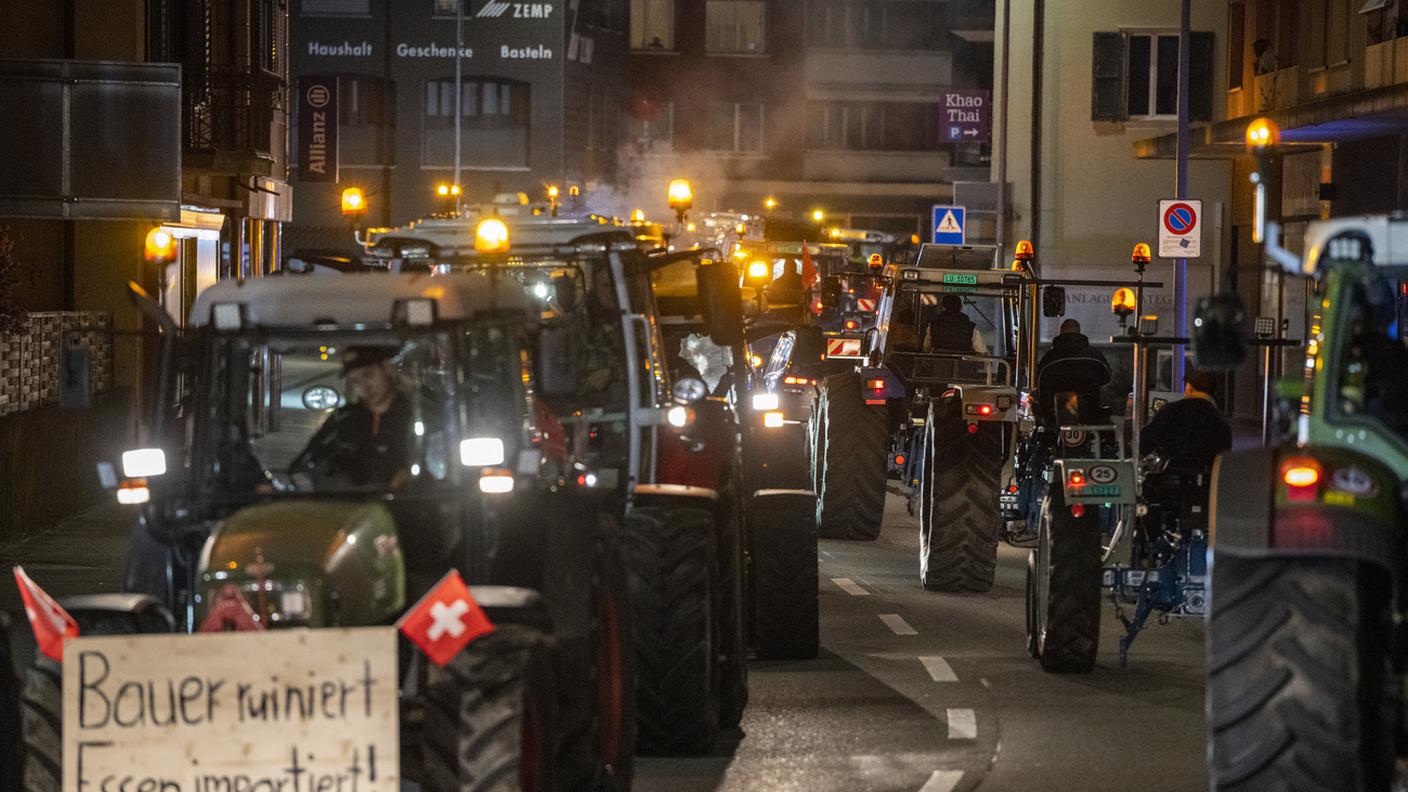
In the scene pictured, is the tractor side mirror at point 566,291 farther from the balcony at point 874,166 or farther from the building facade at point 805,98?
the balcony at point 874,166

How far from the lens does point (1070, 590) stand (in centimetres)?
1293

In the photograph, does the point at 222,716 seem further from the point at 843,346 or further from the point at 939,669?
the point at 843,346

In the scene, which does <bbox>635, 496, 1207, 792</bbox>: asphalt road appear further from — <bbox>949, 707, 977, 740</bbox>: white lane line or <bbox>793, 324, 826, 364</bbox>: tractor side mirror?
<bbox>793, 324, 826, 364</bbox>: tractor side mirror

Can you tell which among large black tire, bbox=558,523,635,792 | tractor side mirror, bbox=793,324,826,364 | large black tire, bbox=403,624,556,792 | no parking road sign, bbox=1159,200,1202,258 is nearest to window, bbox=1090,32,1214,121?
no parking road sign, bbox=1159,200,1202,258

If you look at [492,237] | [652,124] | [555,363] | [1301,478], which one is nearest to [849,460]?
[492,237]

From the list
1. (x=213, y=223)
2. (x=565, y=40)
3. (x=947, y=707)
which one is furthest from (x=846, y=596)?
(x=565, y=40)

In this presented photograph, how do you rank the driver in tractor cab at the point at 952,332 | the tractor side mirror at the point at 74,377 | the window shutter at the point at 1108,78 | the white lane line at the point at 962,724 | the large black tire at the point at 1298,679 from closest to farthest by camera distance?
the large black tire at the point at 1298,679
the tractor side mirror at the point at 74,377
the white lane line at the point at 962,724
the driver in tractor cab at the point at 952,332
the window shutter at the point at 1108,78

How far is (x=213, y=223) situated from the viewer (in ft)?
116

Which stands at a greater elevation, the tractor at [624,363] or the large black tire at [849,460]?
the tractor at [624,363]

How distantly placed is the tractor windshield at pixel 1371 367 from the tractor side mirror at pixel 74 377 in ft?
13.9

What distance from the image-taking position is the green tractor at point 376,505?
7.42 meters

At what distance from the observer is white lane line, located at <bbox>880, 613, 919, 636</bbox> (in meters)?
14.9

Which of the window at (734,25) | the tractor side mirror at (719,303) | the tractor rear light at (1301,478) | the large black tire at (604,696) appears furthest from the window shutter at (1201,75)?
the tractor rear light at (1301,478)

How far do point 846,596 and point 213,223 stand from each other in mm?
20803
